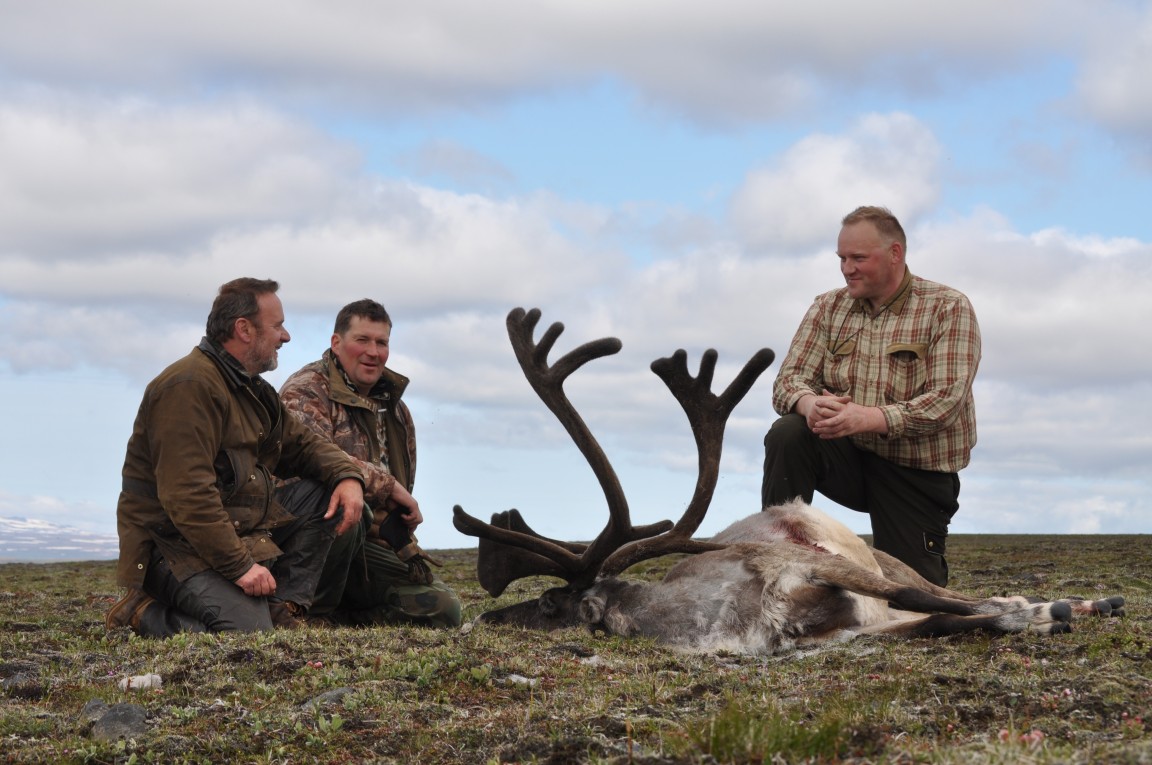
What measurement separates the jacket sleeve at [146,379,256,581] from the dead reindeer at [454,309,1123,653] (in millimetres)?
1567

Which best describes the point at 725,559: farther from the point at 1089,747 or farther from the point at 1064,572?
the point at 1064,572

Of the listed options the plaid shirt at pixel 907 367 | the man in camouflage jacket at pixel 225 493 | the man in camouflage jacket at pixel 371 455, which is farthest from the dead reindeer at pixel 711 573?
the man in camouflage jacket at pixel 225 493

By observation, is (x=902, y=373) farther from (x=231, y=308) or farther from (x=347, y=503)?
(x=231, y=308)

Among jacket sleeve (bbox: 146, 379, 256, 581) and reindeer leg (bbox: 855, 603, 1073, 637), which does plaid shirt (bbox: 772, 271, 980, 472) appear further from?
jacket sleeve (bbox: 146, 379, 256, 581)

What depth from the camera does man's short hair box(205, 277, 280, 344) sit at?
24.8ft

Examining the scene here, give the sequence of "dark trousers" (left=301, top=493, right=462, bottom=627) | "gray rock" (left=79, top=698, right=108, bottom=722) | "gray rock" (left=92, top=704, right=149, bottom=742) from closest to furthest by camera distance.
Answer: "gray rock" (left=92, top=704, right=149, bottom=742), "gray rock" (left=79, top=698, right=108, bottom=722), "dark trousers" (left=301, top=493, right=462, bottom=627)

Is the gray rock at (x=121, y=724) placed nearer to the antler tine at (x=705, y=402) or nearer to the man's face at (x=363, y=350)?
the antler tine at (x=705, y=402)

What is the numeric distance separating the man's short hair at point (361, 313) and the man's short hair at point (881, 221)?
3.48 meters

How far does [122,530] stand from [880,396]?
5.32 m

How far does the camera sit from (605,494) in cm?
809

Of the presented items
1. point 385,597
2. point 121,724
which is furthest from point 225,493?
point 121,724

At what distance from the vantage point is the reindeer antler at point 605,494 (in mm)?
8031

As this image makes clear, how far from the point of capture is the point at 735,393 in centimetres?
820

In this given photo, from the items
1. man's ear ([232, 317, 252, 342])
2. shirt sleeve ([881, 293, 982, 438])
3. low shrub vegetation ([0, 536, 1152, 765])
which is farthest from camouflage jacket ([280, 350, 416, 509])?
shirt sleeve ([881, 293, 982, 438])
